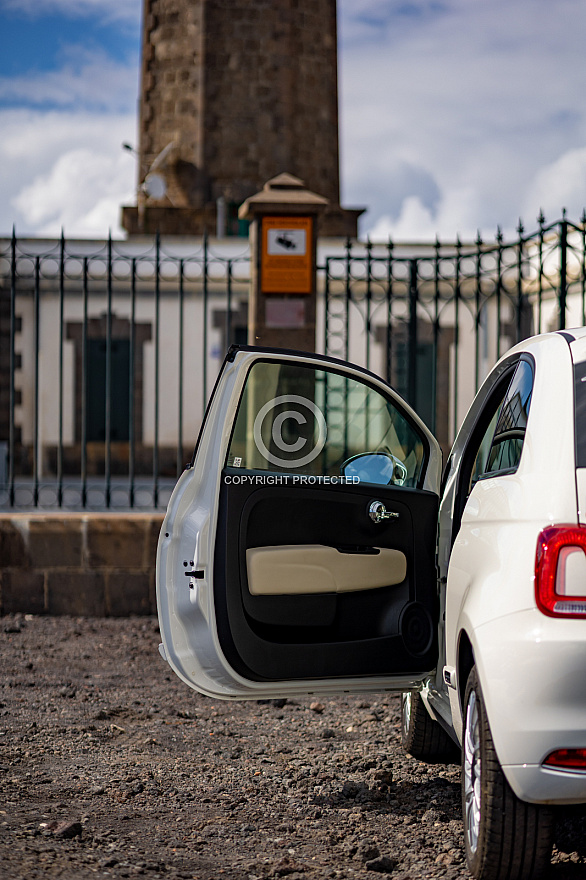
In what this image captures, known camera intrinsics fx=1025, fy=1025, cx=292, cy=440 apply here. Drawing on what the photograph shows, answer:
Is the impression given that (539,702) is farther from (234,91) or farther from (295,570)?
(234,91)

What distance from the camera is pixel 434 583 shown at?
161 inches

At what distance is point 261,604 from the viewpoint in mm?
3957

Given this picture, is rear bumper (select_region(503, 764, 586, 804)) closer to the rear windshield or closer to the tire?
the rear windshield

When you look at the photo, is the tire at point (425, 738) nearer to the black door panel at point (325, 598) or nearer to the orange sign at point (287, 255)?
the black door panel at point (325, 598)

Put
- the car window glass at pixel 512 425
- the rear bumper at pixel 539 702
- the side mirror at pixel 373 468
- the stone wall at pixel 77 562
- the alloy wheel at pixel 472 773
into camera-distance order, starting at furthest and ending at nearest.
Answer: the stone wall at pixel 77 562 < the side mirror at pixel 373 468 < the car window glass at pixel 512 425 < the alloy wheel at pixel 472 773 < the rear bumper at pixel 539 702

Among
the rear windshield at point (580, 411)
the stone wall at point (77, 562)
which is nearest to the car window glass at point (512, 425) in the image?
the rear windshield at point (580, 411)

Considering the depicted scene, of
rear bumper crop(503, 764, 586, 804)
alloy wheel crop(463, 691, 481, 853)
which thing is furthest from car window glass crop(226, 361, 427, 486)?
rear bumper crop(503, 764, 586, 804)

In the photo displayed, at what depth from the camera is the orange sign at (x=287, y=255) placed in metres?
8.75

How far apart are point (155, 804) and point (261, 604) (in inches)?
38.1

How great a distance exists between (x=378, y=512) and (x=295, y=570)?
1.36ft

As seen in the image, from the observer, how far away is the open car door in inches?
153

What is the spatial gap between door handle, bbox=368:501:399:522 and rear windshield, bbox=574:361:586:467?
124 cm

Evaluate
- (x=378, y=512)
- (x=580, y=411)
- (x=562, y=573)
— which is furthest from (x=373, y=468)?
(x=562, y=573)

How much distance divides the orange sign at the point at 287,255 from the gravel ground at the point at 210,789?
142 inches
